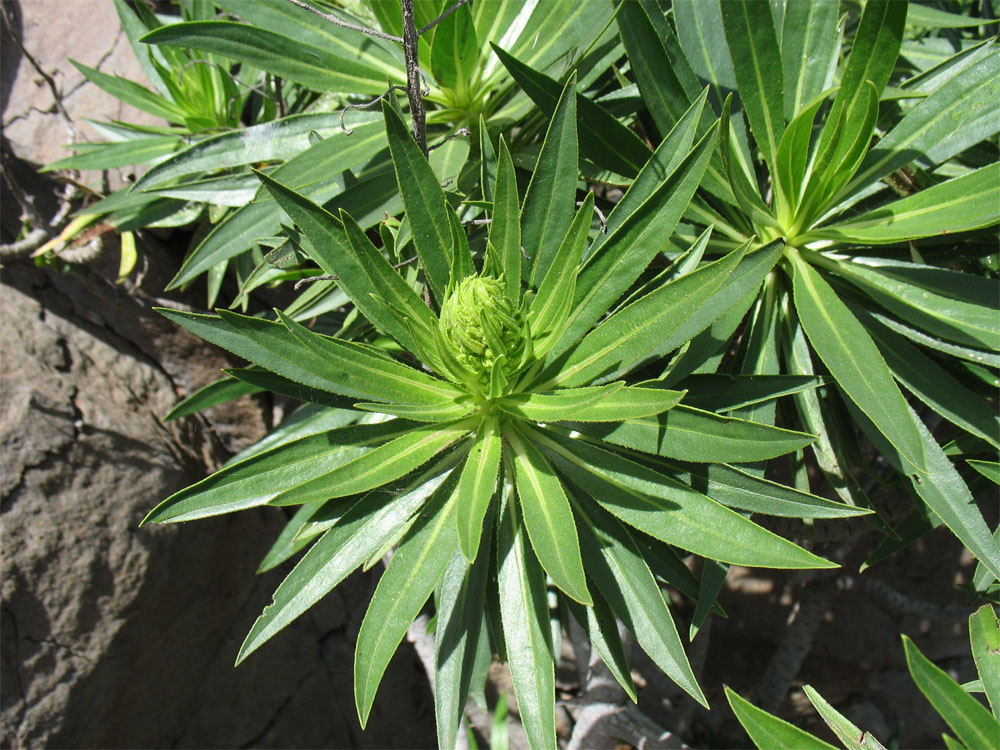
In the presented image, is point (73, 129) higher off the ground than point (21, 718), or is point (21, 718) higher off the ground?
point (73, 129)

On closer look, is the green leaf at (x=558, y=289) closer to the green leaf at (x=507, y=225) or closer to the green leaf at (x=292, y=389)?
the green leaf at (x=507, y=225)

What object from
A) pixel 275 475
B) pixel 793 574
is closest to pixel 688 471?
pixel 275 475

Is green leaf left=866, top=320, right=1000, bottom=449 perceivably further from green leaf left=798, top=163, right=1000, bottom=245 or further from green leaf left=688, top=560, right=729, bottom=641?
green leaf left=688, top=560, right=729, bottom=641

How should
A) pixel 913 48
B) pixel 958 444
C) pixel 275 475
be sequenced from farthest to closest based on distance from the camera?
pixel 913 48 < pixel 958 444 < pixel 275 475

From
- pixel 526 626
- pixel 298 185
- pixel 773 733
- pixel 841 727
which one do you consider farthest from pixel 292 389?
pixel 841 727

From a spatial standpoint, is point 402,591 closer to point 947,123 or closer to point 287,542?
point 287,542

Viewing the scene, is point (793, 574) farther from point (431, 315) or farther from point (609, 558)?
point (431, 315)

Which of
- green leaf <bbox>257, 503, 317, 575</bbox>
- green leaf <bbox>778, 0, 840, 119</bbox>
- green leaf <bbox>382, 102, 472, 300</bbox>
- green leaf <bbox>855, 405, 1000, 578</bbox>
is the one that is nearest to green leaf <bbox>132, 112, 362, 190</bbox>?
green leaf <bbox>382, 102, 472, 300</bbox>
